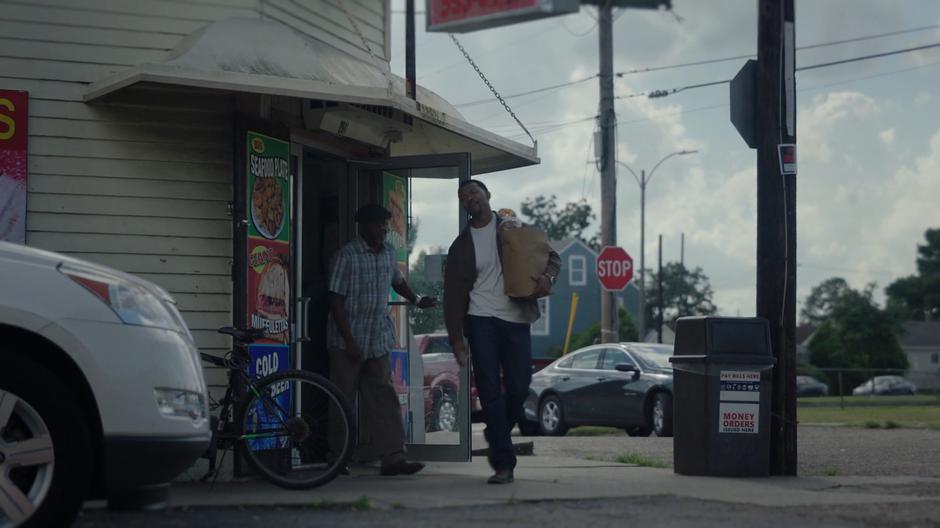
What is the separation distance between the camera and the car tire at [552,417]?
68.0 ft

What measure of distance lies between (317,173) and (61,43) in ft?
9.12

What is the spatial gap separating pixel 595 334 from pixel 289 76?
50307 millimetres

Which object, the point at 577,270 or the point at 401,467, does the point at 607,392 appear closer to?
the point at 401,467

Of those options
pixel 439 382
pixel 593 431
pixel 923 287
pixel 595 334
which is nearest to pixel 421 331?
pixel 439 382

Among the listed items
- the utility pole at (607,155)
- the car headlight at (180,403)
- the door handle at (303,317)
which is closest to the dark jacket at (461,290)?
the door handle at (303,317)

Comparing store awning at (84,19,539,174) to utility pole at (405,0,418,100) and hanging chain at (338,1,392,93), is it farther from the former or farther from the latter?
utility pole at (405,0,418,100)

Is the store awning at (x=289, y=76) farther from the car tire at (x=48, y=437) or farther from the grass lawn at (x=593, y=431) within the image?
the grass lawn at (x=593, y=431)

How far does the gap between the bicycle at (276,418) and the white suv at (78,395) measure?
8.33 ft

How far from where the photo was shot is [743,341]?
33.3 ft

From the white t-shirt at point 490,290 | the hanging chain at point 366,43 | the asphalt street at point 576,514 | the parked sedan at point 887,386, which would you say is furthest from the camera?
the parked sedan at point 887,386

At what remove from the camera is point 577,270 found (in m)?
73.6

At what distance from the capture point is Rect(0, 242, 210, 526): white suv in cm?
568

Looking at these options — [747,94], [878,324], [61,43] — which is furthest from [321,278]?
[878,324]

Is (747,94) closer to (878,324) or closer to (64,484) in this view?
(64,484)
